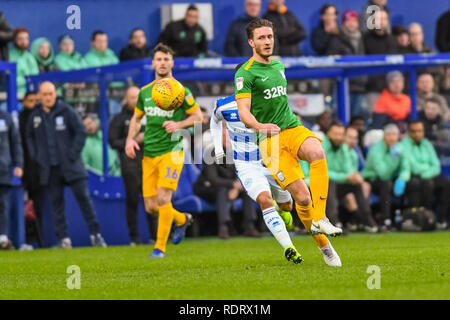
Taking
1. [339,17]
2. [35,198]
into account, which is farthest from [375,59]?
[35,198]

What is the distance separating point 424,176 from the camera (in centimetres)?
1719

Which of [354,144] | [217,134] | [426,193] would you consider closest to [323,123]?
[354,144]

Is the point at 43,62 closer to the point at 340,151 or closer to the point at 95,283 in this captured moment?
the point at 340,151

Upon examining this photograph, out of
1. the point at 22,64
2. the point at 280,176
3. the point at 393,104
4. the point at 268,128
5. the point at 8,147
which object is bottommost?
the point at 8,147

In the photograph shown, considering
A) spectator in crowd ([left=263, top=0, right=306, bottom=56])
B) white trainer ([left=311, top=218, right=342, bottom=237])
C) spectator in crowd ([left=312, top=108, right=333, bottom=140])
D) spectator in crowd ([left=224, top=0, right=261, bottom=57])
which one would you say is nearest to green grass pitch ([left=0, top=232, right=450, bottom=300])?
white trainer ([left=311, top=218, right=342, bottom=237])

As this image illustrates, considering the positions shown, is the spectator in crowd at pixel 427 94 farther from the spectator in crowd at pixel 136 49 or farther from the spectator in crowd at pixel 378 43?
the spectator in crowd at pixel 136 49

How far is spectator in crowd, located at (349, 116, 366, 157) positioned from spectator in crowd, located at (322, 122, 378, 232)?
100cm

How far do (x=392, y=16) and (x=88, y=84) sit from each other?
8.04 metres

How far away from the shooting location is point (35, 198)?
53.1 feet

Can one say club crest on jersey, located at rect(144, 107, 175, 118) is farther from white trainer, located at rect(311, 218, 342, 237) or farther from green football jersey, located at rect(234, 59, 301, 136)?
white trainer, located at rect(311, 218, 342, 237)

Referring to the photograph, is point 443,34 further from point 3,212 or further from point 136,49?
point 3,212

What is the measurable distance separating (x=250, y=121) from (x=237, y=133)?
105 inches

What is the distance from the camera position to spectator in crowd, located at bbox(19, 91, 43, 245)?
16047 millimetres

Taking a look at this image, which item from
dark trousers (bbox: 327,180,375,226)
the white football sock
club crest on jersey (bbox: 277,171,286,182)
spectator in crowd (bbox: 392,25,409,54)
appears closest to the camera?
club crest on jersey (bbox: 277,171,286,182)
